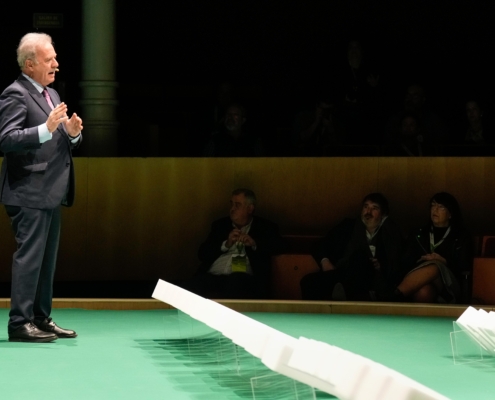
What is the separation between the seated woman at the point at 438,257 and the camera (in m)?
8.22

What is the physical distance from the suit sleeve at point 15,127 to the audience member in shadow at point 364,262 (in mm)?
3289

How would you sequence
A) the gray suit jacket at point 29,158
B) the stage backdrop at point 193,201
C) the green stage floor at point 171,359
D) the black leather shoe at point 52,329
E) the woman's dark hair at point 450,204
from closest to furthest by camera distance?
1. the green stage floor at point 171,359
2. the gray suit jacket at point 29,158
3. the black leather shoe at point 52,329
4. the woman's dark hair at point 450,204
5. the stage backdrop at point 193,201

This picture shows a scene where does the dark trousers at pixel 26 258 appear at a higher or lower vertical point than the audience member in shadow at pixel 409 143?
lower

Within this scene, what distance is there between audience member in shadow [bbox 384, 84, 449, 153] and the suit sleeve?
4770 millimetres

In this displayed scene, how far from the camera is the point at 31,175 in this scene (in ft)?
19.3

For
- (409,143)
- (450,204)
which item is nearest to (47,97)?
(450,204)

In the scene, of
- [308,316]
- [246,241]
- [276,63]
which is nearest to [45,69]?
[308,316]

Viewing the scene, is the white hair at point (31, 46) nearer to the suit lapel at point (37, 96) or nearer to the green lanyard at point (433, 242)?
the suit lapel at point (37, 96)

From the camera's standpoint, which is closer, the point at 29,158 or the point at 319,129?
the point at 29,158

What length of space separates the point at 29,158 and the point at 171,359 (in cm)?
131

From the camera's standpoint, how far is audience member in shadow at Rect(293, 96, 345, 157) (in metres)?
10.1

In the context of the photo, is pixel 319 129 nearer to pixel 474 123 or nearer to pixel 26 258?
pixel 474 123

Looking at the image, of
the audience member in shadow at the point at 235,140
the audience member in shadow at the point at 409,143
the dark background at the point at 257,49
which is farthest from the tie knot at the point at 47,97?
the dark background at the point at 257,49

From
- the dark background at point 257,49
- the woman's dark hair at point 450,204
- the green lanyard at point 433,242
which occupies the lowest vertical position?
the green lanyard at point 433,242
